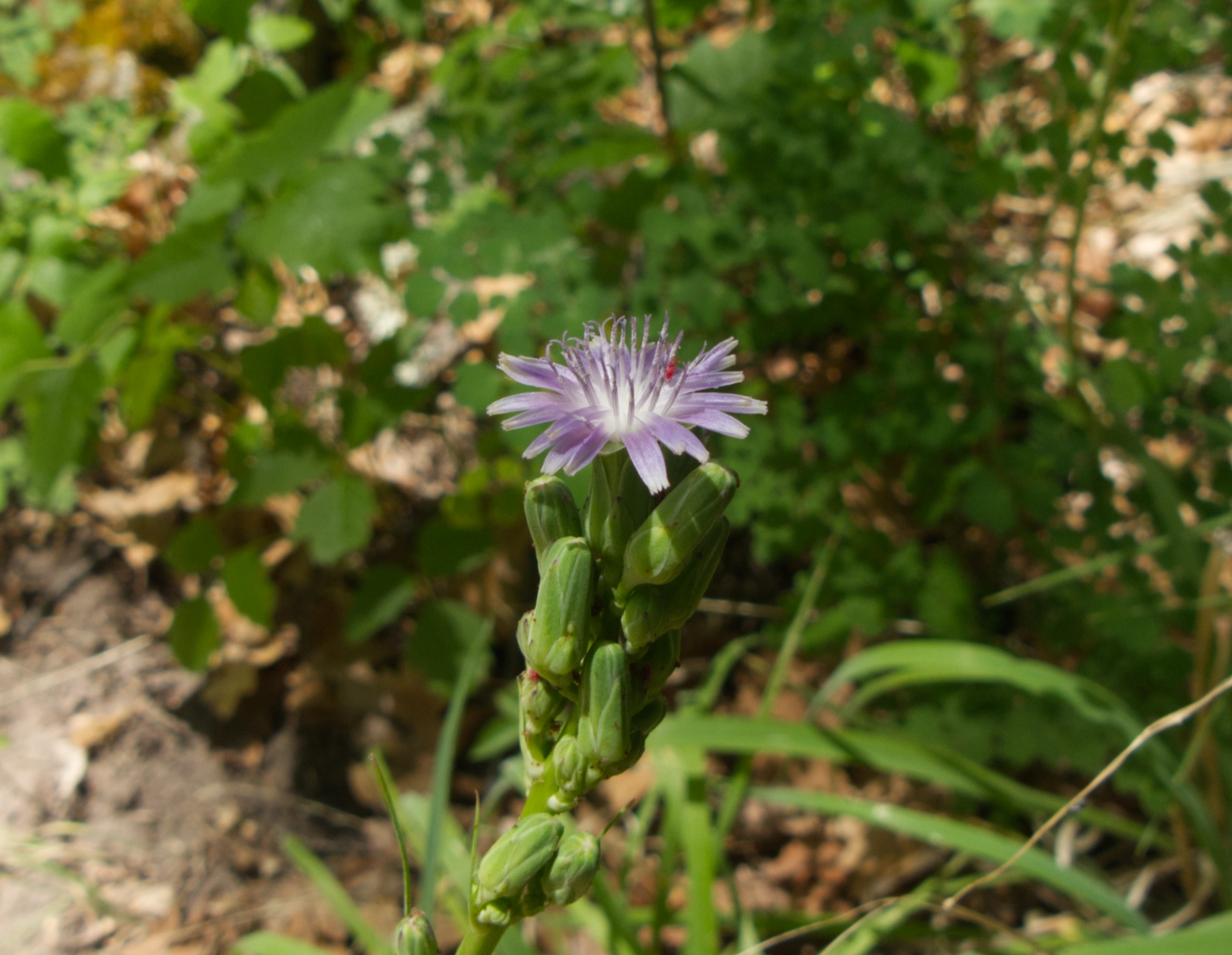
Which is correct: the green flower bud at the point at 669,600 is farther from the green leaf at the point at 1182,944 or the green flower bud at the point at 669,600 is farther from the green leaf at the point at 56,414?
the green leaf at the point at 56,414

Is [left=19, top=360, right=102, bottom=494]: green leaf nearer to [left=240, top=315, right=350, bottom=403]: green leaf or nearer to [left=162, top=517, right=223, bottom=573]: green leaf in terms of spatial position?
[left=240, top=315, right=350, bottom=403]: green leaf

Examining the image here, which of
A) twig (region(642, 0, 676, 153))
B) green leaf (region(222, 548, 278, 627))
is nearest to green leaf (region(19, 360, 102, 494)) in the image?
green leaf (region(222, 548, 278, 627))

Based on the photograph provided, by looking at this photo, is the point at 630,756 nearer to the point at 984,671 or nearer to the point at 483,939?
the point at 483,939

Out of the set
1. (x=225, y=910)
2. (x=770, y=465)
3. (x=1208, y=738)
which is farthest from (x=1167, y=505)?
(x=225, y=910)

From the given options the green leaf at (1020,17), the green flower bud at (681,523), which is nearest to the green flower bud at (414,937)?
the green flower bud at (681,523)

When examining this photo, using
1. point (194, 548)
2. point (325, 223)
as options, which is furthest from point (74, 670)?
point (325, 223)

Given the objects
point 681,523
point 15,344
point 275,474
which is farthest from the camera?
point 275,474
